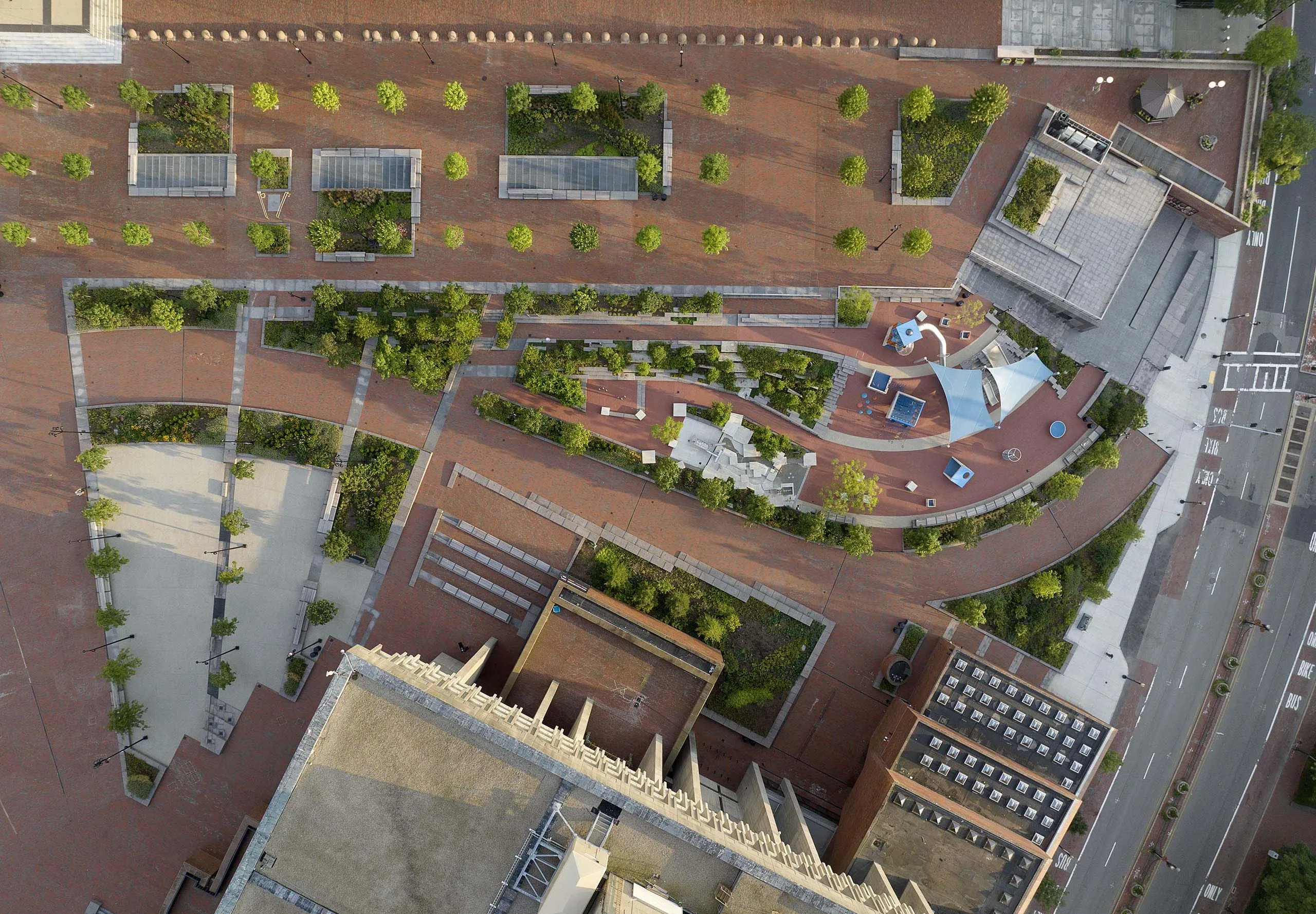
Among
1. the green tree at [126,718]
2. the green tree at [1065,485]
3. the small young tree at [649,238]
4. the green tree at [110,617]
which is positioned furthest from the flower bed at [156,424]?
the green tree at [1065,485]

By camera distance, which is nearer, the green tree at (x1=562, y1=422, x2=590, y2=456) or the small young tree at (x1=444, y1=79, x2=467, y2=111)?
the small young tree at (x1=444, y1=79, x2=467, y2=111)

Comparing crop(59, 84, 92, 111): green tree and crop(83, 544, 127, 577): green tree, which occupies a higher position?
crop(59, 84, 92, 111): green tree

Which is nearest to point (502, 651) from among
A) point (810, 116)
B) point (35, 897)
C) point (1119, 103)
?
point (35, 897)

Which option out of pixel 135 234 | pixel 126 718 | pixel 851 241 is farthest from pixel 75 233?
pixel 851 241

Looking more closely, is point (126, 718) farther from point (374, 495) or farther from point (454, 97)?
point (454, 97)

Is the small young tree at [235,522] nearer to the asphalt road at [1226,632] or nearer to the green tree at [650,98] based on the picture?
the green tree at [650,98]

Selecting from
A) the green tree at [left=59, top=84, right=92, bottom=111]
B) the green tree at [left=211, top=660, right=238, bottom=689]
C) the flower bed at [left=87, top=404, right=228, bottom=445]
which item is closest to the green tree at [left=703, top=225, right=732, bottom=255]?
the flower bed at [left=87, top=404, right=228, bottom=445]

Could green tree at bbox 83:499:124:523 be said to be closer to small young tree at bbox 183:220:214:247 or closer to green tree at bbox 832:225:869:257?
small young tree at bbox 183:220:214:247
